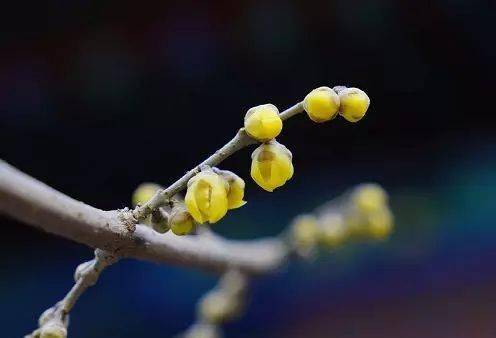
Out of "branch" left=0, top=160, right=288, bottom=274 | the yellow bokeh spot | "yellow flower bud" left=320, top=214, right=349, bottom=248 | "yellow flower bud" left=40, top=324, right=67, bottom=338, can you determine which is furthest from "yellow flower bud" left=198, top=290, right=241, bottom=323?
"yellow flower bud" left=40, top=324, right=67, bottom=338

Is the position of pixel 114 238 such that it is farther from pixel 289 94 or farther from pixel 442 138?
pixel 442 138

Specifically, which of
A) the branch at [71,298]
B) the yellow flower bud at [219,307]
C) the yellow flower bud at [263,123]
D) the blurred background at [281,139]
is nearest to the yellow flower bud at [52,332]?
the branch at [71,298]

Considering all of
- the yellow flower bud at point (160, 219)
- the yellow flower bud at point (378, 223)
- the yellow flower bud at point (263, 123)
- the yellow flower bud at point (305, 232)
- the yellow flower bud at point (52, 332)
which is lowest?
the yellow flower bud at point (52, 332)

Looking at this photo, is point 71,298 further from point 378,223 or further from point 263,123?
point 378,223

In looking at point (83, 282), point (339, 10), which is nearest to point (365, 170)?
point (339, 10)

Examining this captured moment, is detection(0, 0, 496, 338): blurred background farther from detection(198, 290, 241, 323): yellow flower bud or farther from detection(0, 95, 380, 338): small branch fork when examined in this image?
detection(0, 95, 380, 338): small branch fork

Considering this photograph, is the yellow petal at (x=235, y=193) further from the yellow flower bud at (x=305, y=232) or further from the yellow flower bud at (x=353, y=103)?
the yellow flower bud at (x=305, y=232)

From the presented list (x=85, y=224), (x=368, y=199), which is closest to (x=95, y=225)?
(x=85, y=224)
